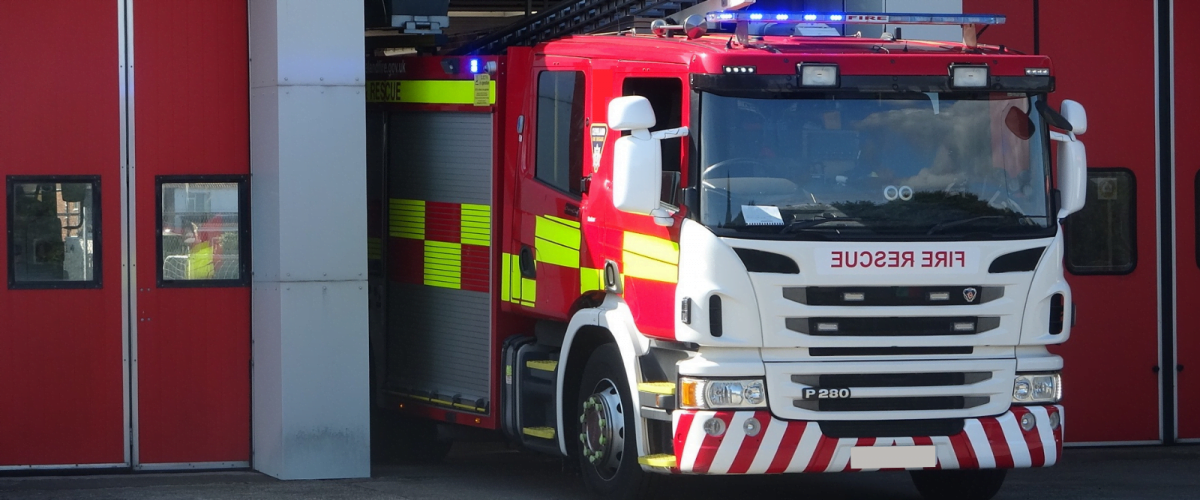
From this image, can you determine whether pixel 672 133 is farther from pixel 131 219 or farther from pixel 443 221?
pixel 131 219

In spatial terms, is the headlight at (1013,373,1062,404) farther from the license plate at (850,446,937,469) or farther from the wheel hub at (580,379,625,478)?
the wheel hub at (580,379,625,478)

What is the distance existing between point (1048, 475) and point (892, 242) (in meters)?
3.59

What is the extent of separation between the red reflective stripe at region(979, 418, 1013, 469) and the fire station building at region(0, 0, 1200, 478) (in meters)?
3.96

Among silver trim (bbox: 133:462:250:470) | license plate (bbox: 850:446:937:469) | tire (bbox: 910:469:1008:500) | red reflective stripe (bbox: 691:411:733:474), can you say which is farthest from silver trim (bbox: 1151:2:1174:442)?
silver trim (bbox: 133:462:250:470)

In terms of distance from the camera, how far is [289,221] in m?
9.53

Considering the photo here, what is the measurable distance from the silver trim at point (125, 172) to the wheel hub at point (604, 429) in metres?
3.22

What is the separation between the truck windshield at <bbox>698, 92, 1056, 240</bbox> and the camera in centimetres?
743

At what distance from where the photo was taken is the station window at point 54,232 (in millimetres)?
9805

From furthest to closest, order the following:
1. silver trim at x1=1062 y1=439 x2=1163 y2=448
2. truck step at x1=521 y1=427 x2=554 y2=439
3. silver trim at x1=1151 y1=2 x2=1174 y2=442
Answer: silver trim at x1=1062 y1=439 x2=1163 y2=448
silver trim at x1=1151 y1=2 x2=1174 y2=442
truck step at x1=521 y1=427 x2=554 y2=439

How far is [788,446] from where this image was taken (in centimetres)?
750

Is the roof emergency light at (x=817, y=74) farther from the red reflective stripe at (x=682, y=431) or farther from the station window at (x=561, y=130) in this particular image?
the red reflective stripe at (x=682, y=431)

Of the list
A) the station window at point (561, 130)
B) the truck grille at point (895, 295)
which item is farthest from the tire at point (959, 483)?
the station window at point (561, 130)

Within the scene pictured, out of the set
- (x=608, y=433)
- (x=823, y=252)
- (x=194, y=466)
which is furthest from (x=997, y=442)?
(x=194, y=466)

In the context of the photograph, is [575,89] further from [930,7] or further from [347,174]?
[930,7]
